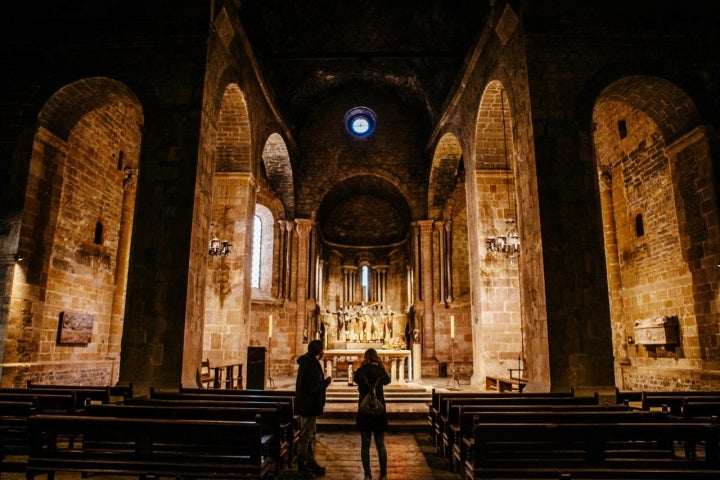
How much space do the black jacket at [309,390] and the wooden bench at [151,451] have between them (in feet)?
3.83

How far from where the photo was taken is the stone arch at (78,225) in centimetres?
952

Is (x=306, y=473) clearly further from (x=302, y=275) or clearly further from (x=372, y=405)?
(x=302, y=275)

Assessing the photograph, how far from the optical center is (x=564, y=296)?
8.38 meters

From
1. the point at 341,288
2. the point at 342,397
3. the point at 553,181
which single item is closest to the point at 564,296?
the point at 553,181

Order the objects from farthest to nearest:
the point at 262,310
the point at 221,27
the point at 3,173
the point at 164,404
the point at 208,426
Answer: the point at 262,310 → the point at 221,27 → the point at 3,173 → the point at 164,404 → the point at 208,426

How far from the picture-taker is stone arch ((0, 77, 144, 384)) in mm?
9516

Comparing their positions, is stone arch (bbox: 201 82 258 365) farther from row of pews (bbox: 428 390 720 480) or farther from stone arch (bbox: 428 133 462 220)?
row of pews (bbox: 428 390 720 480)

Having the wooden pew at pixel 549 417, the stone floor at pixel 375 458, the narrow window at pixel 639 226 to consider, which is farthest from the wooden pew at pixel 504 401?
the narrow window at pixel 639 226

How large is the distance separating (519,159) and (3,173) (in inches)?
415

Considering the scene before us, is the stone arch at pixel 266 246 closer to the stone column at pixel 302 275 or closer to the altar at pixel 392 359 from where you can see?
the stone column at pixel 302 275

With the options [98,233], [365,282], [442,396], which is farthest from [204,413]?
[365,282]

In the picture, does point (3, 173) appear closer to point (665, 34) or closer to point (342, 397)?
point (342, 397)

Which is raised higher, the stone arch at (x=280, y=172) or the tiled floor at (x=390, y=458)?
the stone arch at (x=280, y=172)

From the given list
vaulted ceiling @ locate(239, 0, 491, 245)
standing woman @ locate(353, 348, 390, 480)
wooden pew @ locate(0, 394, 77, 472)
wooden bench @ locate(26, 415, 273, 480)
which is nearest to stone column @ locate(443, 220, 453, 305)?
vaulted ceiling @ locate(239, 0, 491, 245)
